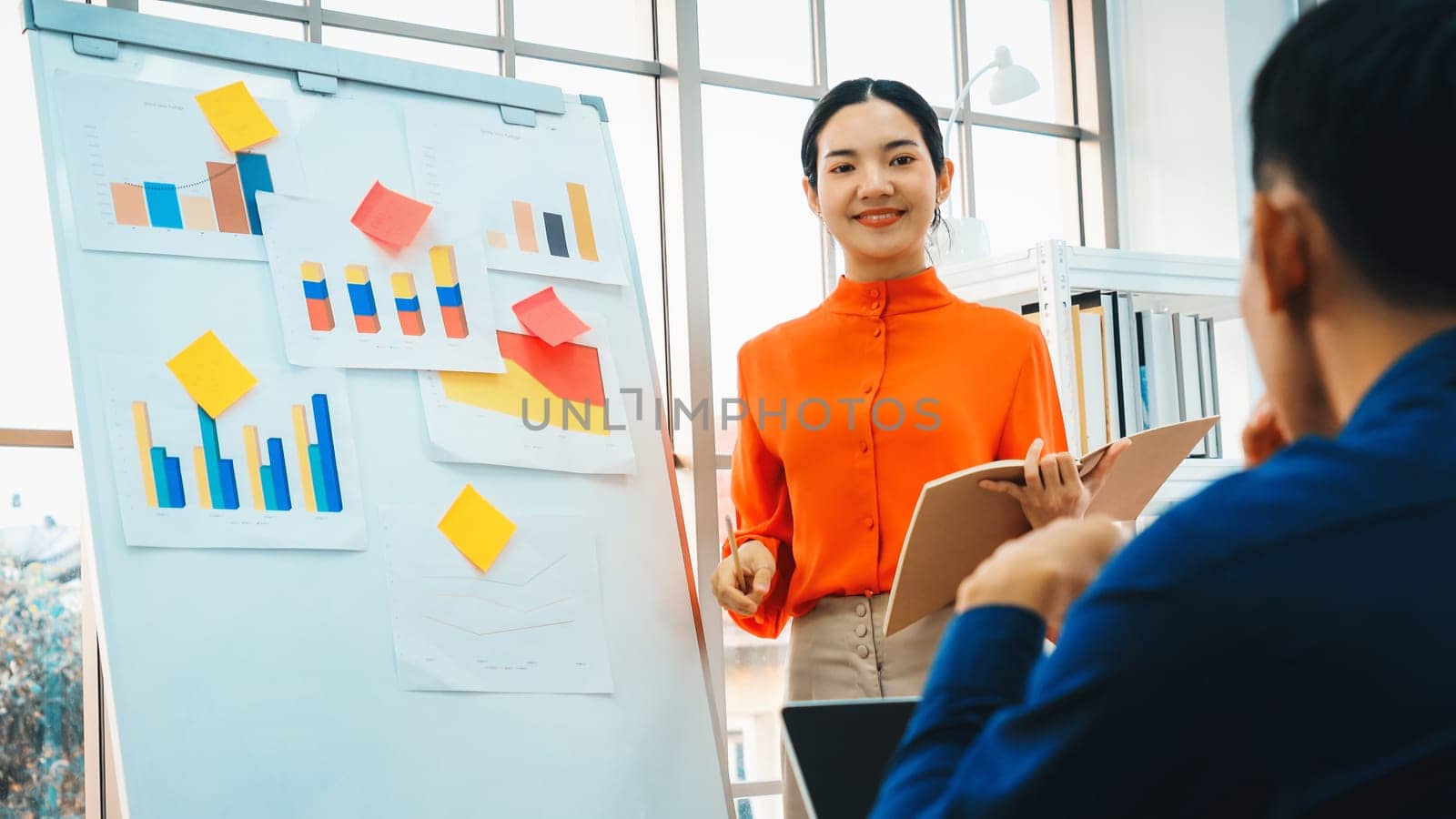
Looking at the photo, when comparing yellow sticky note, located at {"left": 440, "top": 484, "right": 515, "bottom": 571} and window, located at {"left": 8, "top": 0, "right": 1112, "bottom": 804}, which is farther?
window, located at {"left": 8, "top": 0, "right": 1112, "bottom": 804}

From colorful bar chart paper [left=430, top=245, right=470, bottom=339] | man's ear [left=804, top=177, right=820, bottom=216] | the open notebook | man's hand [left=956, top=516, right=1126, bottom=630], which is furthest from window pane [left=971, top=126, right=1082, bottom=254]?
man's hand [left=956, top=516, right=1126, bottom=630]

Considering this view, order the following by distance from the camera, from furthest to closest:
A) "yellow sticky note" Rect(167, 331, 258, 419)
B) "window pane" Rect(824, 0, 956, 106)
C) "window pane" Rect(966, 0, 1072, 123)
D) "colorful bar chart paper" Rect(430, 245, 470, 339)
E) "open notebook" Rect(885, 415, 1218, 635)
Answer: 1. "window pane" Rect(966, 0, 1072, 123)
2. "window pane" Rect(824, 0, 956, 106)
3. "colorful bar chart paper" Rect(430, 245, 470, 339)
4. "yellow sticky note" Rect(167, 331, 258, 419)
5. "open notebook" Rect(885, 415, 1218, 635)

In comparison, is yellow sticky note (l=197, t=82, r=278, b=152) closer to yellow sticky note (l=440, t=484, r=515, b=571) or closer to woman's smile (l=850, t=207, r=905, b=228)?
yellow sticky note (l=440, t=484, r=515, b=571)

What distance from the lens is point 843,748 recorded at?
0.81m

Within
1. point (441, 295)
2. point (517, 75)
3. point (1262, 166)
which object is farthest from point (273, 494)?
point (517, 75)

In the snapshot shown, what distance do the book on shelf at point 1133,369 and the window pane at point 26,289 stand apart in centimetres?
187

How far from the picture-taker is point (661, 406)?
6.22 ft

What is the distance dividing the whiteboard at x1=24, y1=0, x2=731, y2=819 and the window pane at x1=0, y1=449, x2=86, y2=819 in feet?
2.72

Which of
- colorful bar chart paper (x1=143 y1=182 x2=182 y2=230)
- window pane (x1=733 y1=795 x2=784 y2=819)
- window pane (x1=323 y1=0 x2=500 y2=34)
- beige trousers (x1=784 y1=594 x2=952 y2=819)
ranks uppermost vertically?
window pane (x1=323 y1=0 x2=500 y2=34)

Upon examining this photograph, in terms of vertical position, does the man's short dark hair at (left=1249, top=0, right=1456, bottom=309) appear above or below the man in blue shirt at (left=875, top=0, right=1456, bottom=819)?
above

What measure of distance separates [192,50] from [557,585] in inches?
33.6

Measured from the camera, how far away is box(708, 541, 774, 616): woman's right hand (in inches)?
69.5

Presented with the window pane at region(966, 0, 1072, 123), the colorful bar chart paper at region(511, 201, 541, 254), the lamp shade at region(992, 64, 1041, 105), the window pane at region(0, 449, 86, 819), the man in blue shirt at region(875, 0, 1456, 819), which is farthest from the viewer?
the window pane at region(966, 0, 1072, 123)

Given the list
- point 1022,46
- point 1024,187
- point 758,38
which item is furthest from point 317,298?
point 1022,46
